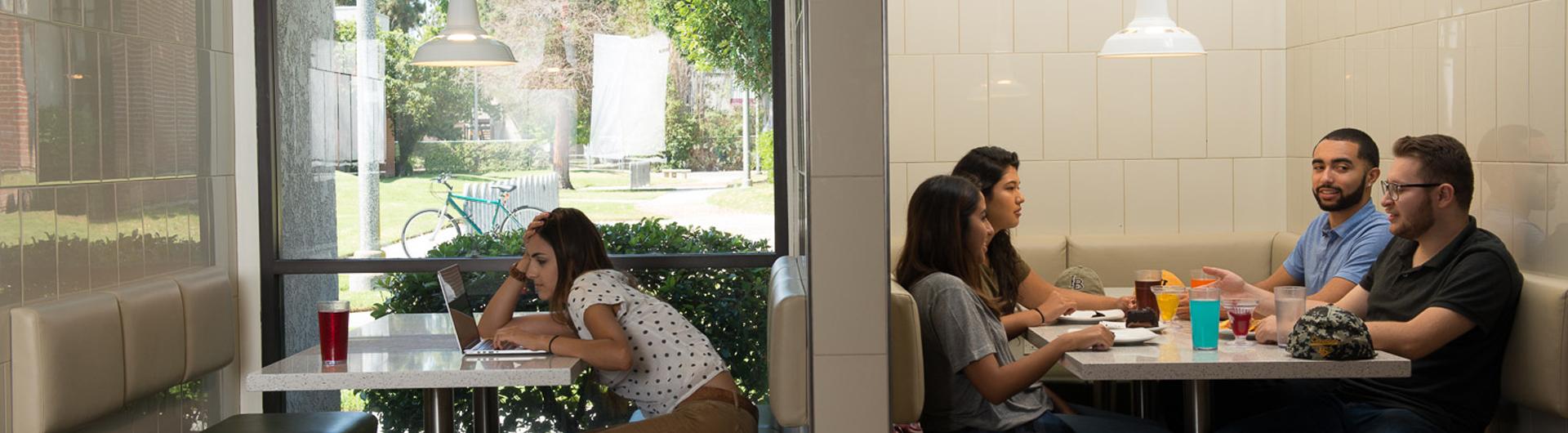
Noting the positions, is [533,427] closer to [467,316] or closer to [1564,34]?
[467,316]

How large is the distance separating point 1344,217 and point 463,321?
2684mm

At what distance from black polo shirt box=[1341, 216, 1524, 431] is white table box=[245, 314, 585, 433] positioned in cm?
201

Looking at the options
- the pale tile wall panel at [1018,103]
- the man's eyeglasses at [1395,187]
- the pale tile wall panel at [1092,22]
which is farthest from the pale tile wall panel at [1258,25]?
the man's eyeglasses at [1395,187]

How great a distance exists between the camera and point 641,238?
4543mm

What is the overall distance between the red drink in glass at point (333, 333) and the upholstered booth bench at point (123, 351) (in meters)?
0.36

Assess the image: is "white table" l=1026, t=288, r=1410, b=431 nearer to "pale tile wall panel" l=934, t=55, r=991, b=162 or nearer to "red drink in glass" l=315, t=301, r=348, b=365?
"red drink in glass" l=315, t=301, r=348, b=365

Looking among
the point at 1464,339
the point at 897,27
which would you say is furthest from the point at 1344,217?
the point at 897,27

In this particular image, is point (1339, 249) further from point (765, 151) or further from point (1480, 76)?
point (765, 151)

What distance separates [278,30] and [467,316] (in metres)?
1.48

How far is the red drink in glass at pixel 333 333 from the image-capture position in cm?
320

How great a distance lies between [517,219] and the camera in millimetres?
4523

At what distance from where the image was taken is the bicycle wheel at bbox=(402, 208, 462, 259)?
452cm

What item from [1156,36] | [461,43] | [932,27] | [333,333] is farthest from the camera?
[932,27]

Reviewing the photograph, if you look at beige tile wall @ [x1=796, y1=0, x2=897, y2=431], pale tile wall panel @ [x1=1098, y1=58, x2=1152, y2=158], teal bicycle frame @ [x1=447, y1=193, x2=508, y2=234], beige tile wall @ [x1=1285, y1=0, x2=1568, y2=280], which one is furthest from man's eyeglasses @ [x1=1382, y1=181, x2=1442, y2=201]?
teal bicycle frame @ [x1=447, y1=193, x2=508, y2=234]
